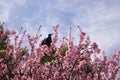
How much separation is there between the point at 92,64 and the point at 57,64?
165 centimetres

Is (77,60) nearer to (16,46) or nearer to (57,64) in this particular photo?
(57,64)

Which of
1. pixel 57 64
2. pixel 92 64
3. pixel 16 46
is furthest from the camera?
pixel 16 46

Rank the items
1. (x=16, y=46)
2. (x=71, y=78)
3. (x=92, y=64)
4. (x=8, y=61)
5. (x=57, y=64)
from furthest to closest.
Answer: (x=8, y=61)
(x=16, y=46)
(x=92, y=64)
(x=57, y=64)
(x=71, y=78)

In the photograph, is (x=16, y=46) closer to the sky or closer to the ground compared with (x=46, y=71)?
closer to the sky

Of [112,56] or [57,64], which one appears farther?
[112,56]

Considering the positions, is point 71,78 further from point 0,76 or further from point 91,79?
point 0,76

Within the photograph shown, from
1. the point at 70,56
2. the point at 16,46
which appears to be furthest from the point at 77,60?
the point at 16,46

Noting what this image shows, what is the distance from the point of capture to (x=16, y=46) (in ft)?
45.5

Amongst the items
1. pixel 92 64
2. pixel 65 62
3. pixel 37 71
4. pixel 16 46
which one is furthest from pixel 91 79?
pixel 16 46

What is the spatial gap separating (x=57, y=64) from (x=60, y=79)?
59 cm

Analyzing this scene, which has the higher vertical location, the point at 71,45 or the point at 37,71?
the point at 71,45

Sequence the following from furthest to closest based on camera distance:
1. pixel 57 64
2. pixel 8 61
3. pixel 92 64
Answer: pixel 8 61 < pixel 92 64 < pixel 57 64

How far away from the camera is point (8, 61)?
48.7 ft

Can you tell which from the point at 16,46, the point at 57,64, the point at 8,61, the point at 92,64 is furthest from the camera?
the point at 8,61
